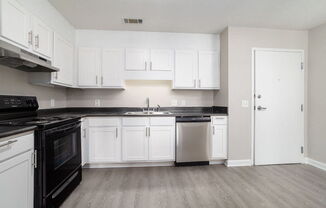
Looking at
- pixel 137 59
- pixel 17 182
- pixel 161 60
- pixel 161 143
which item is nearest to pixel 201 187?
pixel 161 143

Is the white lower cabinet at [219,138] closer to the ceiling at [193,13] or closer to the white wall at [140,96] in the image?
the white wall at [140,96]

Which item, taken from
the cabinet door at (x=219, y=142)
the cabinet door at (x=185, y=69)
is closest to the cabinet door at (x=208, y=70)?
the cabinet door at (x=185, y=69)

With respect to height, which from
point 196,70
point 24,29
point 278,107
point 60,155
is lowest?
point 60,155

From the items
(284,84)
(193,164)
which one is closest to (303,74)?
(284,84)

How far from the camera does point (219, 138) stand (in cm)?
283

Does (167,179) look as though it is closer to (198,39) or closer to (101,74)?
(101,74)

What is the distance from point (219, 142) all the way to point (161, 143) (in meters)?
1.04

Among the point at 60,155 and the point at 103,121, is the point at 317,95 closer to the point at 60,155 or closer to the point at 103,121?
the point at 103,121

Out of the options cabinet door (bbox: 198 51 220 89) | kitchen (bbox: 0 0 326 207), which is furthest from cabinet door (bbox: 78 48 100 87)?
cabinet door (bbox: 198 51 220 89)

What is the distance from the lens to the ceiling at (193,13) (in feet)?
7.07

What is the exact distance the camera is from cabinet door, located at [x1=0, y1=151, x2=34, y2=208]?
1.09 metres

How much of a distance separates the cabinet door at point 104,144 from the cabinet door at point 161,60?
134cm

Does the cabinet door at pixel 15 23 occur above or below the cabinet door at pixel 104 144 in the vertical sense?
above

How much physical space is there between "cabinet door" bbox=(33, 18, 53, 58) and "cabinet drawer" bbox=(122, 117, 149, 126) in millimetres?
1402
